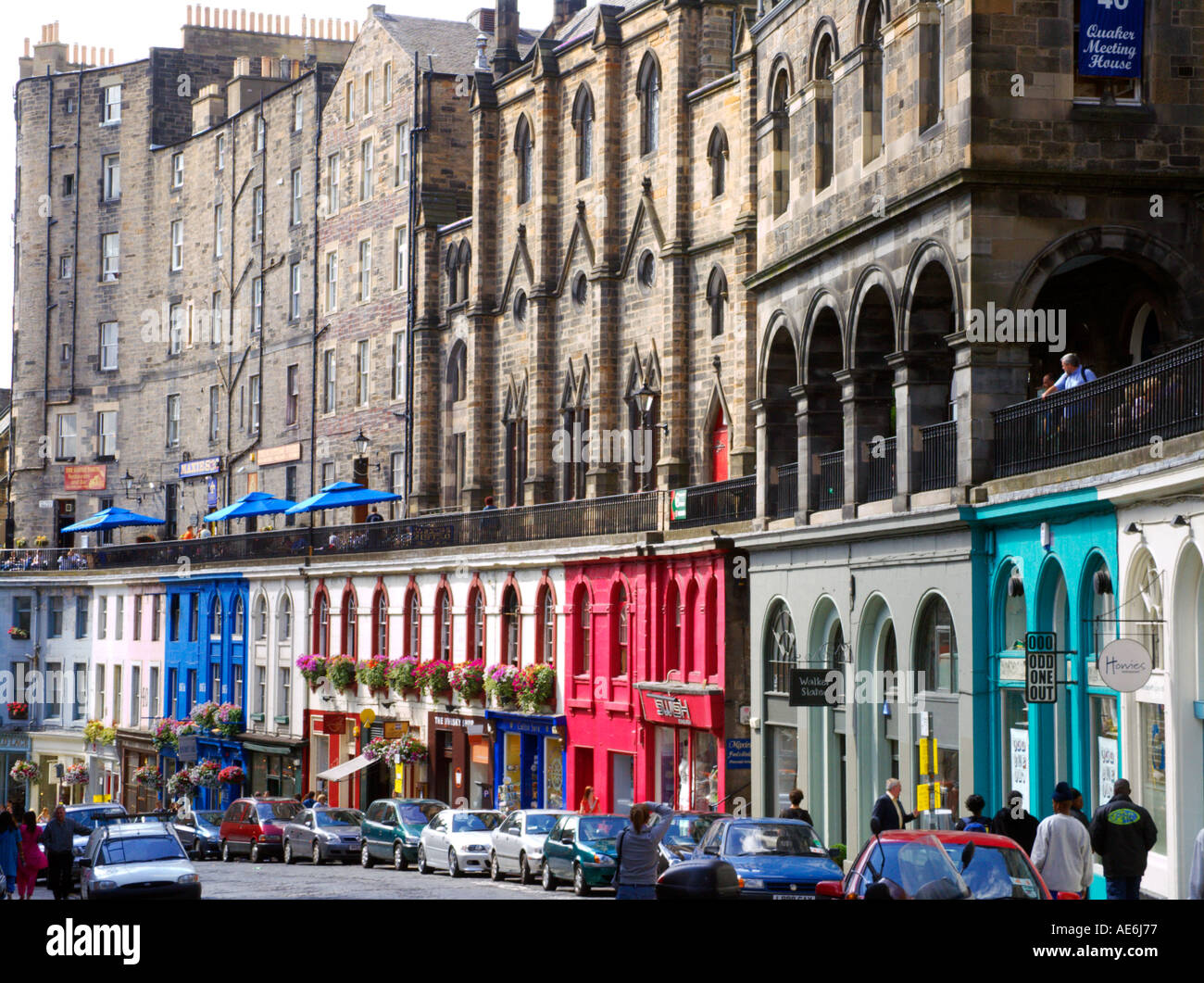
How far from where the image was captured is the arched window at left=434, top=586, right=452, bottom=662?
54.8 m

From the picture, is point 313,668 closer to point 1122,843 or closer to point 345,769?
point 345,769

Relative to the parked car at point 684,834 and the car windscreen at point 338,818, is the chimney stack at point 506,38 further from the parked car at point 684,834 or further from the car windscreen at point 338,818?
the parked car at point 684,834

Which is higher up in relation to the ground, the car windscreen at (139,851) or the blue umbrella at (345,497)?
the blue umbrella at (345,497)

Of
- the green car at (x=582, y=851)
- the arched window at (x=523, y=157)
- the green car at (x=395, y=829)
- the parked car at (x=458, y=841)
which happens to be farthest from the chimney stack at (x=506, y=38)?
the green car at (x=582, y=851)

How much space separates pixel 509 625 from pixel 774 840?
2675 centimetres

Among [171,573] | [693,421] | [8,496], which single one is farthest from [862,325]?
[8,496]

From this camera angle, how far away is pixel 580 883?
32.4 meters

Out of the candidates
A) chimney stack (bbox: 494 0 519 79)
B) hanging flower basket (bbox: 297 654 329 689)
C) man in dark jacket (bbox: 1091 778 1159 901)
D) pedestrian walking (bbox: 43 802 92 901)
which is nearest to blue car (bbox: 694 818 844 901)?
man in dark jacket (bbox: 1091 778 1159 901)

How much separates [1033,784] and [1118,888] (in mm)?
7741

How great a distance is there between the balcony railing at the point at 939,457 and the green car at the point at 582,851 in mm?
7084

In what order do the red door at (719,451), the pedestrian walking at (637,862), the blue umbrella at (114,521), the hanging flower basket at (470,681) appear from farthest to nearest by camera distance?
the blue umbrella at (114,521) < the hanging flower basket at (470,681) < the red door at (719,451) < the pedestrian walking at (637,862)

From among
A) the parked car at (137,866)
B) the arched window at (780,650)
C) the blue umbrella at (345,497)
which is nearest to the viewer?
the parked car at (137,866)

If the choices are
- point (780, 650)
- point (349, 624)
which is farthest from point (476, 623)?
point (780, 650)

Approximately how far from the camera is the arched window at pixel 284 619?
6431 centimetres
